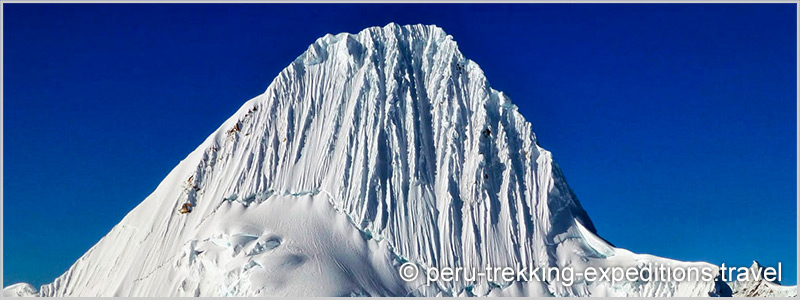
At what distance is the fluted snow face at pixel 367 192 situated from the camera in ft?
269

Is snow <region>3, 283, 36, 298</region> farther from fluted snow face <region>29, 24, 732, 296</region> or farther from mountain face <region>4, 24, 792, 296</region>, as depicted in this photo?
fluted snow face <region>29, 24, 732, 296</region>

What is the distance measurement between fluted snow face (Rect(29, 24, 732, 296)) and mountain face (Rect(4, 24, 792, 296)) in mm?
126

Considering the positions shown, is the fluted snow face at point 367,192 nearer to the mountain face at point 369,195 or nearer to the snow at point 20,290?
the mountain face at point 369,195

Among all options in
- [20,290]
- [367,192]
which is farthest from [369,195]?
[20,290]

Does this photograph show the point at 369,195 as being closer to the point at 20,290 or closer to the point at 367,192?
the point at 367,192

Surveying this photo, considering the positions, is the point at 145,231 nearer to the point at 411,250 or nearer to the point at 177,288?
the point at 177,288

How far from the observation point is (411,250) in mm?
84062

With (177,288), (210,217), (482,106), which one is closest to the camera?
(177,288)

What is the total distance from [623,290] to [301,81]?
33.9 metres

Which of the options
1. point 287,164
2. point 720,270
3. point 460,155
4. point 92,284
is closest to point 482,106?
point 460,155

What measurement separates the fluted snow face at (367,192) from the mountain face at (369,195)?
0.13 meters

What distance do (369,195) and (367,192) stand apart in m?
0.30

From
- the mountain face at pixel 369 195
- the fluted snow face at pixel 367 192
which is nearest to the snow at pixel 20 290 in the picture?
the mountain face at pixel 369 195

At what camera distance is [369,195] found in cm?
8575
